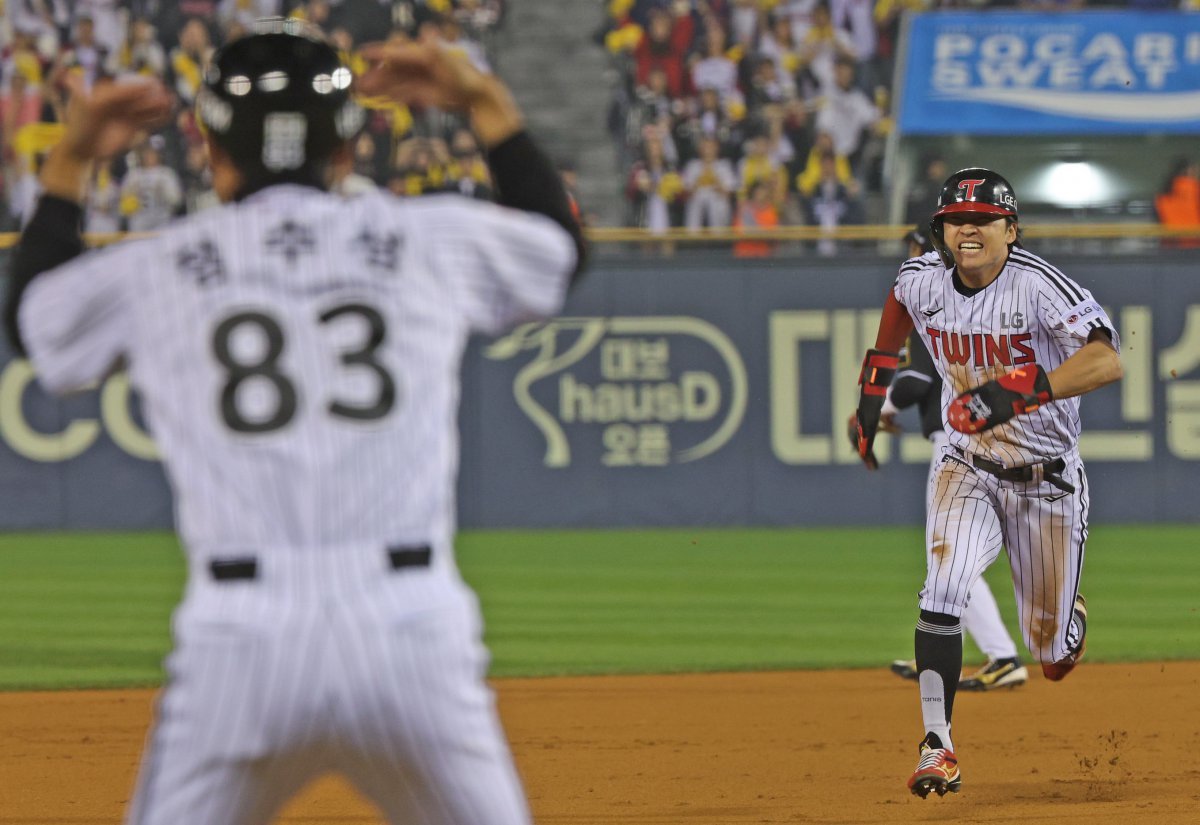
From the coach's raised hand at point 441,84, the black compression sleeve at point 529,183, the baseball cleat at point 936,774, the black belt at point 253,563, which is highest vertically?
the coach's raised hand at point 441,84

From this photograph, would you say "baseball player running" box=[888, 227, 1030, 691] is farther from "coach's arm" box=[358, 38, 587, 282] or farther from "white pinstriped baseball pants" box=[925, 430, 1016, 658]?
"coach's arm" box=[358, 38, 587, 282]

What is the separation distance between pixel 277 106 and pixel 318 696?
1.00 metres

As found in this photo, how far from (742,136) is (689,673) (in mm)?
10335

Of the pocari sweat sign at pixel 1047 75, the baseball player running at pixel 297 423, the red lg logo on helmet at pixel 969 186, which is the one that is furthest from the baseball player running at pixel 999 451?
the pocari sweat sign at pixel 1047 75

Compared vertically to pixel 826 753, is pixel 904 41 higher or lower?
higher

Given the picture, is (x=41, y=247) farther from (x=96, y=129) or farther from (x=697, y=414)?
(x=697, y=414)

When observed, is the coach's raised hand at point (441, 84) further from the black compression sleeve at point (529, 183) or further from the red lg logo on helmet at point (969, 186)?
the red lg logo on helmet at point (969, 186)

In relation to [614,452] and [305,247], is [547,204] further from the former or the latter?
[614,452]

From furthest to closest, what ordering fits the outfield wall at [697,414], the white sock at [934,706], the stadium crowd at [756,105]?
the stadium crowd at [756,105] → the outfield wall at [697,414] → the white sock at [934,706]

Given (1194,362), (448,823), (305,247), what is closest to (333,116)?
(305,247)

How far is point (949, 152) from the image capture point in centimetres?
1920

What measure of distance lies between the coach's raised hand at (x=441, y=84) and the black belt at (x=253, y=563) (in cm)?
82

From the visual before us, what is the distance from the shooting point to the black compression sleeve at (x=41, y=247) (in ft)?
10.2

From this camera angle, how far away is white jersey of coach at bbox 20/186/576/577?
291 centimetres
